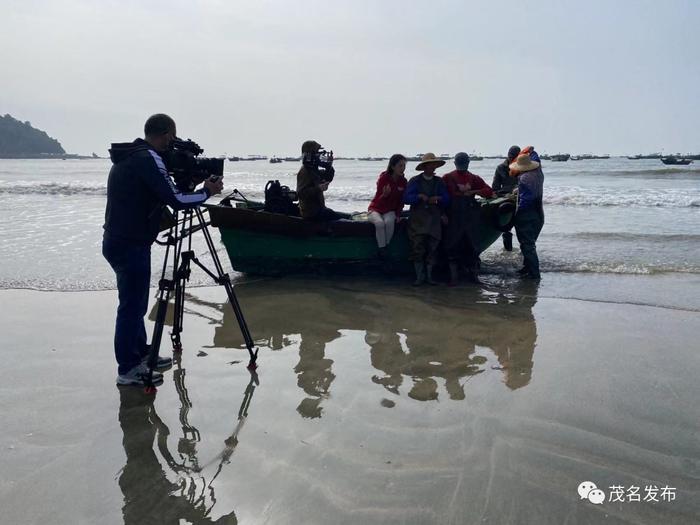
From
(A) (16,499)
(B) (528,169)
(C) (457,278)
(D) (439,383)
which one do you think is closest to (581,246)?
(B) (528,169)

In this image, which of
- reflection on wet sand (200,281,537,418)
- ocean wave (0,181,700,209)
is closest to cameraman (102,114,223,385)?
reflection on wet sand (200,281,537,418)

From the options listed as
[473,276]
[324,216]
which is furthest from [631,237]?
[324,216]

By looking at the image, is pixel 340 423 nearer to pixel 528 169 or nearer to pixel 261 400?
pixel 261 400

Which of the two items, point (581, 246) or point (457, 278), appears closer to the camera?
point (457, 278)

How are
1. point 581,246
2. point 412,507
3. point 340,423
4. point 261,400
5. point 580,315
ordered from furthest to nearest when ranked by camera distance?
point 581,246 → point 580,315 → point 261,400 → point 340,423 → point 412,507

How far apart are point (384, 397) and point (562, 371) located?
142 centimetres

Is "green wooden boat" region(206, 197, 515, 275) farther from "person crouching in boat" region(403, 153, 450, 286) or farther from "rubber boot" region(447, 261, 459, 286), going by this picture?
"rubber boot" region(447, 261, 459, 286)

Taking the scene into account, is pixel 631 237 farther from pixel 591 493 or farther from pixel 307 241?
pixel 591 493

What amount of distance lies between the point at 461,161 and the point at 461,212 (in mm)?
661

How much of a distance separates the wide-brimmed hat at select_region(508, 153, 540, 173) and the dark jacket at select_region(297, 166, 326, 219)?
273 cm

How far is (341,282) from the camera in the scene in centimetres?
699

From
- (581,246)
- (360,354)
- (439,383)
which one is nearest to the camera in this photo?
(439,383)

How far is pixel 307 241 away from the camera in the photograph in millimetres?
7090

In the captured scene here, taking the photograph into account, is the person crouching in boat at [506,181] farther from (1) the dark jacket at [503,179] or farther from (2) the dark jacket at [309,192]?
(2) the dark jacket at [309,192]
